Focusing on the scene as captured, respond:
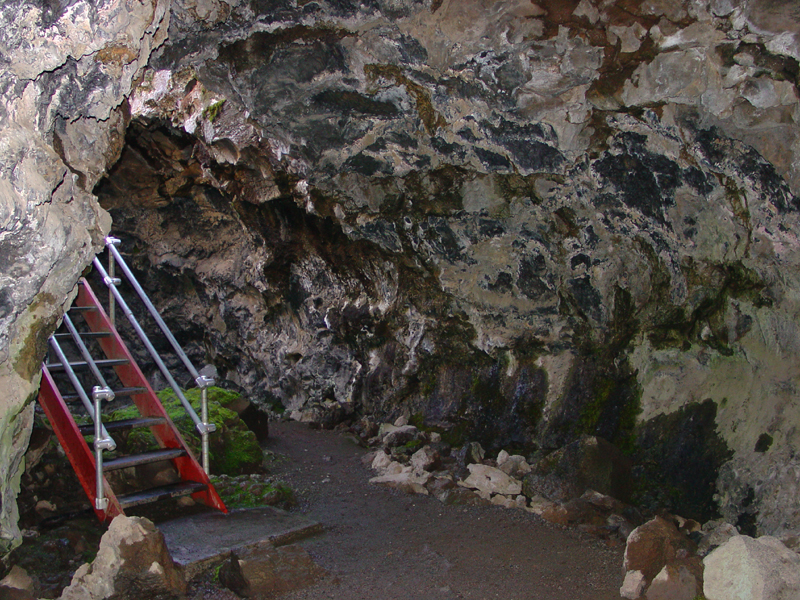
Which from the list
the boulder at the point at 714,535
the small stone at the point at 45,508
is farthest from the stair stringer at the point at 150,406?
the boulder at the point at 714,535

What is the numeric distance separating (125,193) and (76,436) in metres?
6.78

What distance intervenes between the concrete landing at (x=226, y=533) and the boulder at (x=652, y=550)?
226 cm

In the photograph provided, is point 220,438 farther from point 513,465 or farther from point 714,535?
point 714,535

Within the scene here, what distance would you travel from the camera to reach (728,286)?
207 inches

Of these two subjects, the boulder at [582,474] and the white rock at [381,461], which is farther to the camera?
the white rock at [381,461]

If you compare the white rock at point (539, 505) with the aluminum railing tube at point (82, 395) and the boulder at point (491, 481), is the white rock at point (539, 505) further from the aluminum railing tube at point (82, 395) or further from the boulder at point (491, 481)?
the aluminum railing tube at point (82, 395)

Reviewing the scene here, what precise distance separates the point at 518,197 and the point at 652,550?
3.58m

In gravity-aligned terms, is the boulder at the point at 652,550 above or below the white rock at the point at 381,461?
above

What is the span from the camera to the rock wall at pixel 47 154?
95.5 inches

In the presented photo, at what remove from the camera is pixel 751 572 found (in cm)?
303

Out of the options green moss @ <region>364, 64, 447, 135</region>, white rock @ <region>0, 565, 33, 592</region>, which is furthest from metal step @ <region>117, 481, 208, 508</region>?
green moss @ <region>364, 64, 447, 135</region>

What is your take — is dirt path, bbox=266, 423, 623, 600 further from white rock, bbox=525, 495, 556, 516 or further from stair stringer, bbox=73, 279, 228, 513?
stair stringer, bbox=73, 279, 228, 513

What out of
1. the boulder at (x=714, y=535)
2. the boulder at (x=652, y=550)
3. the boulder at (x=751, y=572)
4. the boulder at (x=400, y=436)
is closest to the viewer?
the boulder at (x=751, y=572)

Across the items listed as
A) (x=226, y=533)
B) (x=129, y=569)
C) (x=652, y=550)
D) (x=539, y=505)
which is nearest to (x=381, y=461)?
(x=539, y=505)
